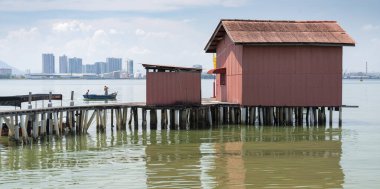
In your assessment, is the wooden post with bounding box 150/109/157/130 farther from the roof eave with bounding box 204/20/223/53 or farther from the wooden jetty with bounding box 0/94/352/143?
the roof eave with bounding box 204/20/223/53

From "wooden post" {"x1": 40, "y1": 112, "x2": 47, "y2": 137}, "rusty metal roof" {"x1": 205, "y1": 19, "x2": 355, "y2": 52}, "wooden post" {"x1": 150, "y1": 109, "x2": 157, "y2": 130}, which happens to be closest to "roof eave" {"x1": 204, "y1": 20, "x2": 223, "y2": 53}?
"rusty metal roof" {"x1": 205, "y1": 19, "x2": 355, "y2": 52}

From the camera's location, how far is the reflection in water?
19969 millimetres

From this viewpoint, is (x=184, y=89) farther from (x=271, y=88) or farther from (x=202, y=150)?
(x=202, y=150)

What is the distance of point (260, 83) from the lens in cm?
3759

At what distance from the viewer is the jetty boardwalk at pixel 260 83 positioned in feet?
117

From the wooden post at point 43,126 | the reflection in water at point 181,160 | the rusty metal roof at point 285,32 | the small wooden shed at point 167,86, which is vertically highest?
the rusty metal roof at point 285,32

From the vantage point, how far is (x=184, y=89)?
36094 mm

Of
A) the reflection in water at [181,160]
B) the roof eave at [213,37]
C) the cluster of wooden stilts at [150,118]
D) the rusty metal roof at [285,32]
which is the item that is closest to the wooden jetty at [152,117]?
the cluster of wooden stilts at [150,118]

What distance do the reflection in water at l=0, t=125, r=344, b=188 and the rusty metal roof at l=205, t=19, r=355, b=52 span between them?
5634 millimetres

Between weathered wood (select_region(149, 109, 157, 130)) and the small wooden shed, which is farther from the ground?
the small wooden shed

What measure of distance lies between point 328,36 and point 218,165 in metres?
17.8

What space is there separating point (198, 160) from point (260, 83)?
14.3 m

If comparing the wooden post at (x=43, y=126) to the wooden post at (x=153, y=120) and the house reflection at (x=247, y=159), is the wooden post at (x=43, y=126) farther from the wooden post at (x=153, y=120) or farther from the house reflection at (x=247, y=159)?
the wooden post at (x=153, y=120)

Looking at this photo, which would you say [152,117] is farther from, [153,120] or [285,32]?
[285,32]
